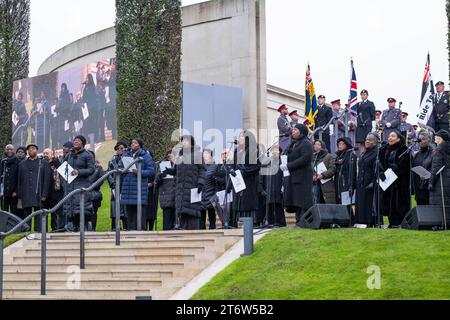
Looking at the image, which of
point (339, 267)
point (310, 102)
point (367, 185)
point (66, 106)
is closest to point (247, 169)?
point (367, 185)

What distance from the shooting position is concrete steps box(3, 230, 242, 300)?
49.4ft

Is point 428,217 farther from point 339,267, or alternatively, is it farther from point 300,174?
point 300,174

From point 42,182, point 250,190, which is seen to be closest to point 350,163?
point 250,190

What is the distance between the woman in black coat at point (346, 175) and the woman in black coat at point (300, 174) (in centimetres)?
113

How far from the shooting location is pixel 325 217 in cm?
1612

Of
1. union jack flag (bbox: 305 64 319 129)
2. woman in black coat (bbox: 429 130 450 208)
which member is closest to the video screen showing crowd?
woman in black coat (bbox: 429 130 450 208)

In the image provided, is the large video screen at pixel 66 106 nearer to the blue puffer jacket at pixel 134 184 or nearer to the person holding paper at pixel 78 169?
the person holding paper at pixel 78 169

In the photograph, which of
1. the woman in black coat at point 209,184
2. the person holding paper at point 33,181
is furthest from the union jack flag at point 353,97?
the person holding paper at point 33,181

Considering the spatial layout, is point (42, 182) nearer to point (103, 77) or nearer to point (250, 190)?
point (250, 190)

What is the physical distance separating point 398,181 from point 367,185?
23.9 inches

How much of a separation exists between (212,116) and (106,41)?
9021mm

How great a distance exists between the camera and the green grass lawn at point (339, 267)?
41.8 ft

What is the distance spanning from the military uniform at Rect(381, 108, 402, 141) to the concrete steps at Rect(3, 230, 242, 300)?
26.6 feet

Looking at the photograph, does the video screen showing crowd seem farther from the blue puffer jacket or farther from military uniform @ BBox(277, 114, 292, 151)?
military uniform @ BBox(277, 114, 292, 151)
